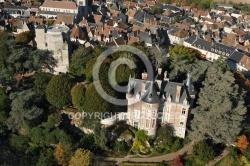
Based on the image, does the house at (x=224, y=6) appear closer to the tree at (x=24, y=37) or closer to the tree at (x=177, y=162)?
the tree at (x=24, y=37)

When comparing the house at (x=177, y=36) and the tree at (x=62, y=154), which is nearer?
the tree at (x=62, y=154)

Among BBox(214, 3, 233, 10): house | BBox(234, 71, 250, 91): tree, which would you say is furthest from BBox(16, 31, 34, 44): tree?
BBox(214, 3, 233, 10): house

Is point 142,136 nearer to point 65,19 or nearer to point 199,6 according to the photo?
point 65,19

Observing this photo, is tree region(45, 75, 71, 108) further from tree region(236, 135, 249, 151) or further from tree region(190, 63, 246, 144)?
tree region(236, 135, 249, 151)

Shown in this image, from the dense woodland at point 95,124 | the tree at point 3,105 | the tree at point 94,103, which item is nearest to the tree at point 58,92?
the dense woodland at point 95,124

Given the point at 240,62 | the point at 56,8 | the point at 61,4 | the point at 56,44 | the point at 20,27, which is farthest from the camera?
the point at 61,4

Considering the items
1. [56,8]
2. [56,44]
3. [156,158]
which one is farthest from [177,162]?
[56,8]

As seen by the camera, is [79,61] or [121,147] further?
[79,61]
